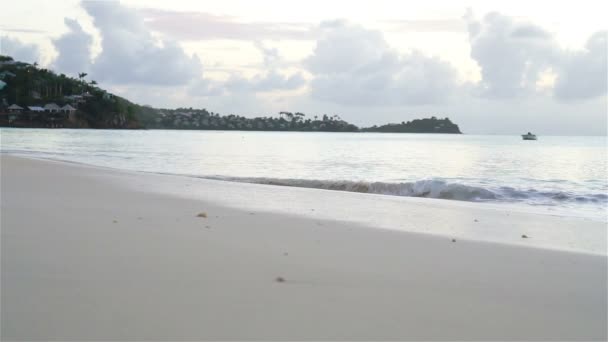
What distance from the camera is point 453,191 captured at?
1269 centimetres

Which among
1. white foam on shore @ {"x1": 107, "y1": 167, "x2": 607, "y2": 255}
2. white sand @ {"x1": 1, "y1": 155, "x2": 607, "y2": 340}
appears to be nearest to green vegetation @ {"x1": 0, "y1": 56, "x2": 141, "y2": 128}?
white foam on shore @ {"x1": 107, "y1": 167, "x2": 607, "y2": 255}

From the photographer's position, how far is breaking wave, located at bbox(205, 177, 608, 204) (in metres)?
12.1

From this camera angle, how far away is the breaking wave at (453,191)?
12141mm

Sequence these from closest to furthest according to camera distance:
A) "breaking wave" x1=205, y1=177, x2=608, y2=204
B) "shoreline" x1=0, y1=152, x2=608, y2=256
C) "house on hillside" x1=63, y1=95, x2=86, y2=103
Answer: "shoreline" x1=0, y1=152, x2=608, y2=256 < "breaking wave" x1=205, y1=177, x2=608, y2=204 < "house on hillside" x1=63, y1=95, x2=86, y2=103

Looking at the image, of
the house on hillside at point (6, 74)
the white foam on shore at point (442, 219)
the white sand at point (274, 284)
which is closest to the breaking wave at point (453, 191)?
the white foam on shore at point (442, 219)

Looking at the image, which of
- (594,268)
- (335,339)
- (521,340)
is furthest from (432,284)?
(594,268)

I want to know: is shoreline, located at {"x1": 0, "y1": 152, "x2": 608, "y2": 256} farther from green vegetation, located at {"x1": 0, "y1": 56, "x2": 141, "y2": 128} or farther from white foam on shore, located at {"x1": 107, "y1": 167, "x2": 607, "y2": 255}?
green vegetation, located at {"x1": 0, "y1": 56, "x2": 141, "y2": 128}

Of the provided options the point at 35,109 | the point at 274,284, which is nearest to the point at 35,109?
the point at 35,109

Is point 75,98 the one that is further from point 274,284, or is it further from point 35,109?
point 274,284

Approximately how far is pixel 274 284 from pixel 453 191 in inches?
398

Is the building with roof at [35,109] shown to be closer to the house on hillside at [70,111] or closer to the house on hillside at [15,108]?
the house on hillside at [15,108]

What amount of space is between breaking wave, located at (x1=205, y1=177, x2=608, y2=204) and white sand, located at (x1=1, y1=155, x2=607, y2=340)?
729 centimetres

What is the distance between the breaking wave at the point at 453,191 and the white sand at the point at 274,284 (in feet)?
23.9

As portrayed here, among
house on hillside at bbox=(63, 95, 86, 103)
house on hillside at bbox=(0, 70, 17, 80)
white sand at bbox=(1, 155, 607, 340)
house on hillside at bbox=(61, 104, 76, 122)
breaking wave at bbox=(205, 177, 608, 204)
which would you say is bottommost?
breaking wave at bbox=(205, 177, 608, 204)
